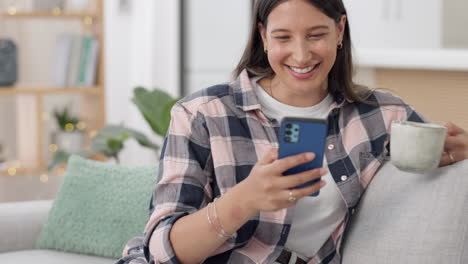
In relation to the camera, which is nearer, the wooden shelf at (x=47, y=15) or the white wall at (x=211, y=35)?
the wooden shelf at (x=47, y=15)

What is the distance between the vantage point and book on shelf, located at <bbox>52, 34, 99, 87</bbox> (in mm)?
4148

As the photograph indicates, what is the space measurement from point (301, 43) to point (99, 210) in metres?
0.95

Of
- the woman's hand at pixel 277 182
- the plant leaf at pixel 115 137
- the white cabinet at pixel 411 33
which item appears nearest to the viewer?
the woman's hand at pixel 277 182

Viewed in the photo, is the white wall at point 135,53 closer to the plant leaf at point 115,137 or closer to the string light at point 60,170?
the string light at point 60,170

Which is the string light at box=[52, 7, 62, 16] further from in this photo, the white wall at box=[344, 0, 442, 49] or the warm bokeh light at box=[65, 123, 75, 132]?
the white wall at box=[344, 0, 442, 49]

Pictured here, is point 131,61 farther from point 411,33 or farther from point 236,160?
point 236,160

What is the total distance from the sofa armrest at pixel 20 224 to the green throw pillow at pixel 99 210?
51 millimetres

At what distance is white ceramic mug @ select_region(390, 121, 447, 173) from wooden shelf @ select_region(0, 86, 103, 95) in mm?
2982

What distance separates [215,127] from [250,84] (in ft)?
0.52

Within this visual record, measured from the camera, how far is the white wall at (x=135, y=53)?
4480 millimetres

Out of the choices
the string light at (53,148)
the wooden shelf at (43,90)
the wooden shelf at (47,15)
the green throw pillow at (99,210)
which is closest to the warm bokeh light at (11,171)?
the string light at (53,148)

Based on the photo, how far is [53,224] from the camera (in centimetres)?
218

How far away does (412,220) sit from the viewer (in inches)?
57.2

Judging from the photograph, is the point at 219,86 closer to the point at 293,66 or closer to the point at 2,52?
the point at 293,66
